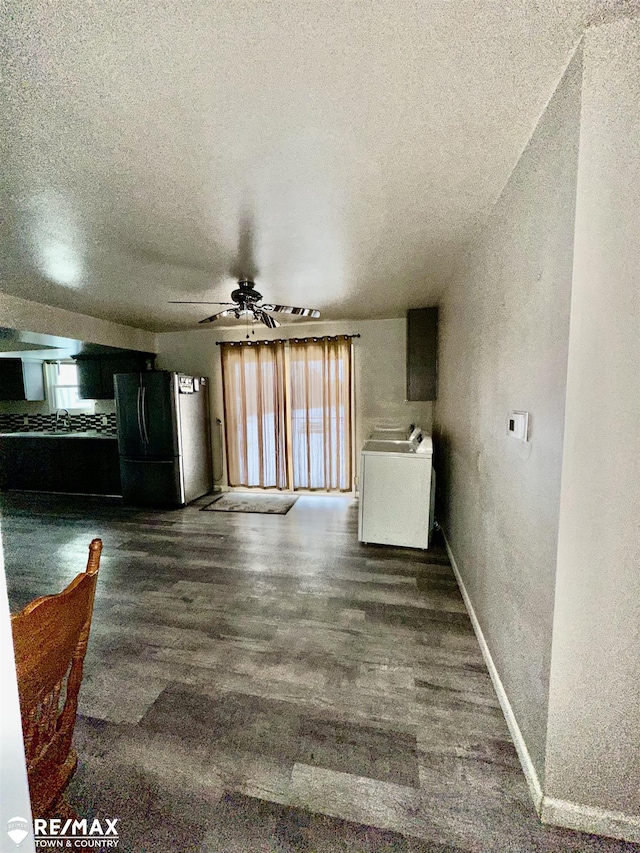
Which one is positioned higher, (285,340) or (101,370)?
(285,340)

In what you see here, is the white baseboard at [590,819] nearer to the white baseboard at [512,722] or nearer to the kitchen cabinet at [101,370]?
the white baseboard at [512,722]

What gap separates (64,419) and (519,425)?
6623 millimetres

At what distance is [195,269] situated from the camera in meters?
2.69

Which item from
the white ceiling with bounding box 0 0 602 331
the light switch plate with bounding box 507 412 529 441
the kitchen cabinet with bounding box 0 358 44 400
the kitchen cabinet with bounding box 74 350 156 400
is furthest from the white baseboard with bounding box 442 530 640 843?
the kitchen cabinet with bounding box 0 358 44 400

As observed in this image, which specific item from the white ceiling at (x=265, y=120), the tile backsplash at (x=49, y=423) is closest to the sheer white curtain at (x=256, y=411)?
the tile backsplash at (x=49, y=423)

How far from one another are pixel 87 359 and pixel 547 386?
5.82 m

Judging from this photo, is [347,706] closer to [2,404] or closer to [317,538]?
[317,538]

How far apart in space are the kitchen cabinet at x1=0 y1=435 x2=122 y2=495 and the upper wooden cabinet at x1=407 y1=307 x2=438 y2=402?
424 centimetres

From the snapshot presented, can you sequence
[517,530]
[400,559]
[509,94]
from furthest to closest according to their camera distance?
[400,559] < [517,530] < [509,94]

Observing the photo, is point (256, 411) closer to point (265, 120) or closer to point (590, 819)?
point (265, 120)

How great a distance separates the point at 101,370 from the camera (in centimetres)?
500

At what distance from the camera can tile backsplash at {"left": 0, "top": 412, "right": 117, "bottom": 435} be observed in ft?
17.9

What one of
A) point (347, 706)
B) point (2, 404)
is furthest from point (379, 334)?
point (2, 404)

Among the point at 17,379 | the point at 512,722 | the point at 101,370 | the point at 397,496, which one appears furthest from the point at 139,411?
the point at 512,722
